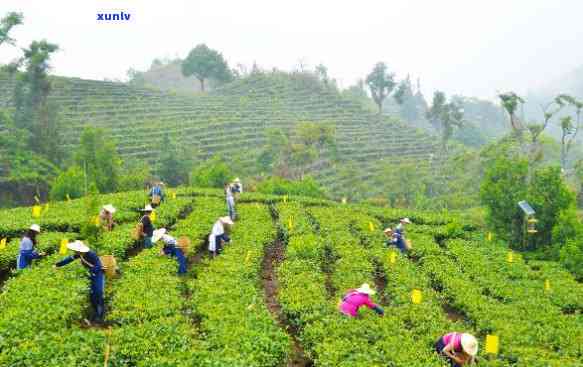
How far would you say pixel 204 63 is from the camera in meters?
76.4

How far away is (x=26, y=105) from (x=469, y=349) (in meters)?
41.6

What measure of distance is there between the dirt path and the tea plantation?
47 mm

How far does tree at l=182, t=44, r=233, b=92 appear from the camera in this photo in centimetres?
7622

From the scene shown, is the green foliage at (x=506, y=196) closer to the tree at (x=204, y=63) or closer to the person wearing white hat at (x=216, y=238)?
the person wearing white hat at (x=216, y=238)

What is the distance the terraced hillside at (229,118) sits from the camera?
5319 centimetres

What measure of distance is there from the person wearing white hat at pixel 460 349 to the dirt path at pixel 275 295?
123 inches

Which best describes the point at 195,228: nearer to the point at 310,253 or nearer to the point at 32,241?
the point at 310,253

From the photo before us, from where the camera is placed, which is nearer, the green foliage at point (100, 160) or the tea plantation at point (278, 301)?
the tea plantation at point (278, 301)

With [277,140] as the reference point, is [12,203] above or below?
below

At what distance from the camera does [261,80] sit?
7700cm

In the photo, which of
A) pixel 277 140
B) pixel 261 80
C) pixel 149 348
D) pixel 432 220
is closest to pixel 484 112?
pixel 261 80

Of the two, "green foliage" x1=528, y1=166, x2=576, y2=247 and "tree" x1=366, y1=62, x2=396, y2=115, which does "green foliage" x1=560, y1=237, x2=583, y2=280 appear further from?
"tree" x1=366, y1=62, x2=396, y2=115

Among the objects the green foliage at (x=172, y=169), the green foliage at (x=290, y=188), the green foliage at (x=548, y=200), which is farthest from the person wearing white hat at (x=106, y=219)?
the green foliage at (x=172, y=169)

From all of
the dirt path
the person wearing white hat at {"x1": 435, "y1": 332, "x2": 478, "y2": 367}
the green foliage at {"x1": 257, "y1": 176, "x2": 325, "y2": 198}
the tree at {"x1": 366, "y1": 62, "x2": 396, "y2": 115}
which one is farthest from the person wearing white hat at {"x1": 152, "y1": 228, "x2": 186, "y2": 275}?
the tree at {"x1": 366, "y1": 62, "x2": 396, "y2": 115}
